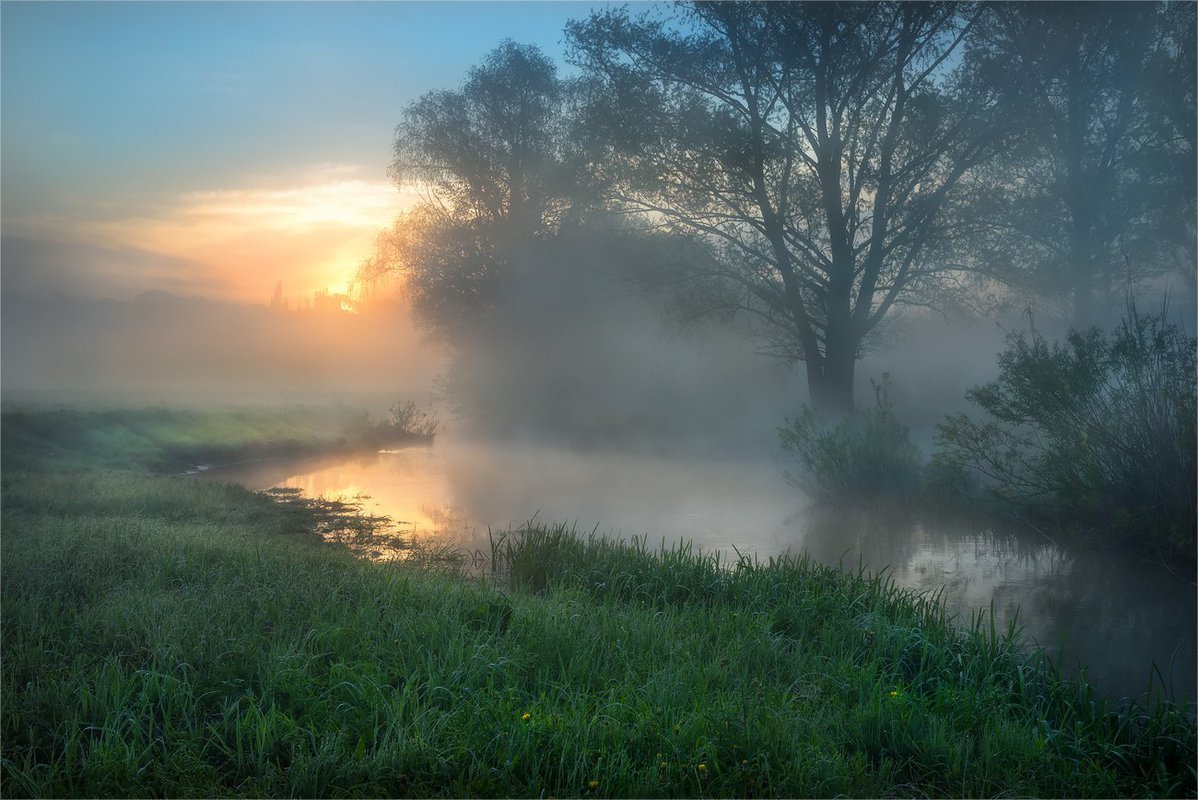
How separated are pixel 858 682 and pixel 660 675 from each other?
3.13ft

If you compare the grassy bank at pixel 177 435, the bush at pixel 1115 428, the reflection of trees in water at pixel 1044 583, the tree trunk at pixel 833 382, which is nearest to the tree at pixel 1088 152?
the tree trunk at pixel 833 382

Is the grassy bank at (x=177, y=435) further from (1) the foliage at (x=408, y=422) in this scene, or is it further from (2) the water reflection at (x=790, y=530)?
(2) the water reflection at (x=790, y=530)

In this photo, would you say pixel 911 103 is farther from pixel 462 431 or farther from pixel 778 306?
pixel 462 431

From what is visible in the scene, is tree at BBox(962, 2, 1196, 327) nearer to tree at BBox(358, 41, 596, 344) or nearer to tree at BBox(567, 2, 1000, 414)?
tree at BBox(567, 2, 1000, 414)

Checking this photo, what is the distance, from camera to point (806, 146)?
41.7ft

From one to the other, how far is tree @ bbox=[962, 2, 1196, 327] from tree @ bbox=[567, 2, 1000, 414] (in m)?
0.58

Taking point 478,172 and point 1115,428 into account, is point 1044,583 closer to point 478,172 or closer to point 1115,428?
point 1115,428

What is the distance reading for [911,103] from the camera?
11977mm

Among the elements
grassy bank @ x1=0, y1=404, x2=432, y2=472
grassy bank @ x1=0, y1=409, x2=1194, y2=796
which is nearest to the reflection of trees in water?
grassy bank @ x1=0, y1=409, x2=1194, y2=796

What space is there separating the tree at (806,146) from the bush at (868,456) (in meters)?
1.71

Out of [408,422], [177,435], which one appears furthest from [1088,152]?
[408,422]

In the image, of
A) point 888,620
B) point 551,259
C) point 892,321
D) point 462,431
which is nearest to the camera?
point 888,620

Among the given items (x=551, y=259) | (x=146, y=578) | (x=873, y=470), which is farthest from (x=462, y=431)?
(x=146, y=578)

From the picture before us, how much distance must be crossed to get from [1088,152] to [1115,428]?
6.32 meters
